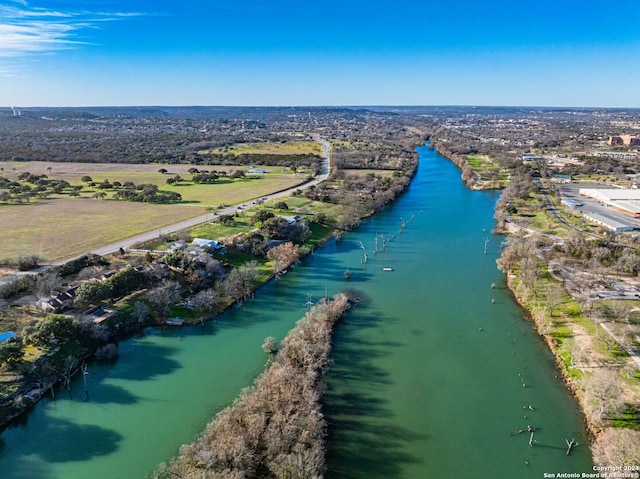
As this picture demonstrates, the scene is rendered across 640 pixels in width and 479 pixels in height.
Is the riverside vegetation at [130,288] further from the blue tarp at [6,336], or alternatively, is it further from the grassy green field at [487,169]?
the grassy green field at [487,169]

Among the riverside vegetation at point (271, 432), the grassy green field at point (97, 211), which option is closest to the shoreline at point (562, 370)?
the riverside vegetation at point (271, 432)

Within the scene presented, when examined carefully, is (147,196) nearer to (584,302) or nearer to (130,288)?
(130,288)

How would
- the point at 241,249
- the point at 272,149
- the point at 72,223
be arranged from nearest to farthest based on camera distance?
the point at 241,249
the point at 72,223
the point at 272,149

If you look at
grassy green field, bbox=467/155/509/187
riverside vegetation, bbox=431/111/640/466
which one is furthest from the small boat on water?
grassy green field, bbox=467/155/509/187

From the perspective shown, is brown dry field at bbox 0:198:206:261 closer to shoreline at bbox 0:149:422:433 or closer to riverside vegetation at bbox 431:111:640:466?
shoreline at bbox 0:149:422:433

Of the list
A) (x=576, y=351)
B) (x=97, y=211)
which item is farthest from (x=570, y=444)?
(x=97, y=211)

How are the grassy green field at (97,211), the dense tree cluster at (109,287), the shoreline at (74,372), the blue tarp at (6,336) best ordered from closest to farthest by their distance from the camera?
the shoreline at (74,372)
the blue tarp at (6,336)
the dense tree cluster at (109,287)
the grassy green field at (97,211)

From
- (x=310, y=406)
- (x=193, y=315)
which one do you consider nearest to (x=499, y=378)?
(x=310, y=406)
